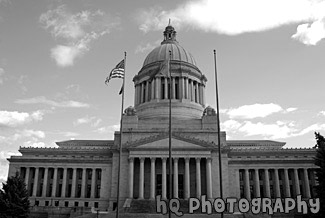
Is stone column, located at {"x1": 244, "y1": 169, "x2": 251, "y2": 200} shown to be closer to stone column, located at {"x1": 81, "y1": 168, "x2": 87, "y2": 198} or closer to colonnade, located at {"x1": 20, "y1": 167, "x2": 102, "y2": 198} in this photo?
colonnade, located at {"x1": 20, "y1": 167, "x2": 102, "y2": 198}

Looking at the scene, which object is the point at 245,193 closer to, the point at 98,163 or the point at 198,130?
the point at 198,130

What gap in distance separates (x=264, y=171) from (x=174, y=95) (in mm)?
27027

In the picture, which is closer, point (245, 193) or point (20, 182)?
point (20, 182)

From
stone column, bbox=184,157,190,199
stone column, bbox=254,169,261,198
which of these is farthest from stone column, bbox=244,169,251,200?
stone column, bbox=184,157,190,199

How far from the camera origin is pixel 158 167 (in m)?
63.8

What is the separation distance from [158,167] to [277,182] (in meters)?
24.7

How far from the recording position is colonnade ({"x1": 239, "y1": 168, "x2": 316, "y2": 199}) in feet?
217

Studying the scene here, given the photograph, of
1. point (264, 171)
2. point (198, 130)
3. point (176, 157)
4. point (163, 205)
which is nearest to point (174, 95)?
point (198, 130)

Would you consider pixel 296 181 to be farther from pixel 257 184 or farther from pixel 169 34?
pixel 169 34

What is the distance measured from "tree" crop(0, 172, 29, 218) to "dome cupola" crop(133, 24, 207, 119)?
35.0 meters

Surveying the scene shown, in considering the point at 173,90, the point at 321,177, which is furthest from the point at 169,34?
the point at 321,177

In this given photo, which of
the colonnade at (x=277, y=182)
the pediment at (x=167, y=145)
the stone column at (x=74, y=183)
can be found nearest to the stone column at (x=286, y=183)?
the colonnade at (x=277, y=182)

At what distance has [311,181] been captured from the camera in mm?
67562

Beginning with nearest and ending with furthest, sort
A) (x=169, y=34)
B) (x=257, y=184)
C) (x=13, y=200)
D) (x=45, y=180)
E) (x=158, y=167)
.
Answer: (x=13, y=200) < (x=158, y=167) < (x=257, y=184) < (x=45, y=180) < (x=169, y=34)
